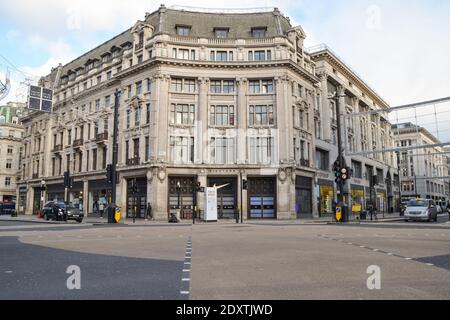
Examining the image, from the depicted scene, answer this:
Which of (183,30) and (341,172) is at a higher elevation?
(183,30)

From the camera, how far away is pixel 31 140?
62.4 metres

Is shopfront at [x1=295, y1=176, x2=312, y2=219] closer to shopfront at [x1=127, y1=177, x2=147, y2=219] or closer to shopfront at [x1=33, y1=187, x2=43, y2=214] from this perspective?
shopfront at [x1=127, y1=177, x2=147, y2=219]

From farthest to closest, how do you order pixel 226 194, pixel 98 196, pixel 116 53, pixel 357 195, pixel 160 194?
1. pixel 357 195
2. pixel 116 53
3. pixel 98 196
4. pixel 226 194
5. pixel 160 194

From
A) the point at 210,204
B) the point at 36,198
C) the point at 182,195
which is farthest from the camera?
the point at 36,198

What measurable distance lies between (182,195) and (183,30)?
740 inches

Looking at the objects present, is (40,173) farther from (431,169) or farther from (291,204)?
(431,169)

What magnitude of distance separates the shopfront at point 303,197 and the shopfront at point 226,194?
678cm

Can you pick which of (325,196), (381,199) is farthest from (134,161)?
(381,199)

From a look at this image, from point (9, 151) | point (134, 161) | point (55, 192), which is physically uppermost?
point (9, 151)

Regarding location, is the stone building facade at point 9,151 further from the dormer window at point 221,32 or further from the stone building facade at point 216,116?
the dormer window at point 221,32

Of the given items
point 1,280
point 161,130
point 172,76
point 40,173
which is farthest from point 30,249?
point 40,173

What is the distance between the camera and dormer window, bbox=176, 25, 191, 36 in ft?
135

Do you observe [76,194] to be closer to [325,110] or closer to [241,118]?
[241,118]

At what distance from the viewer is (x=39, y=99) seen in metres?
23.2
